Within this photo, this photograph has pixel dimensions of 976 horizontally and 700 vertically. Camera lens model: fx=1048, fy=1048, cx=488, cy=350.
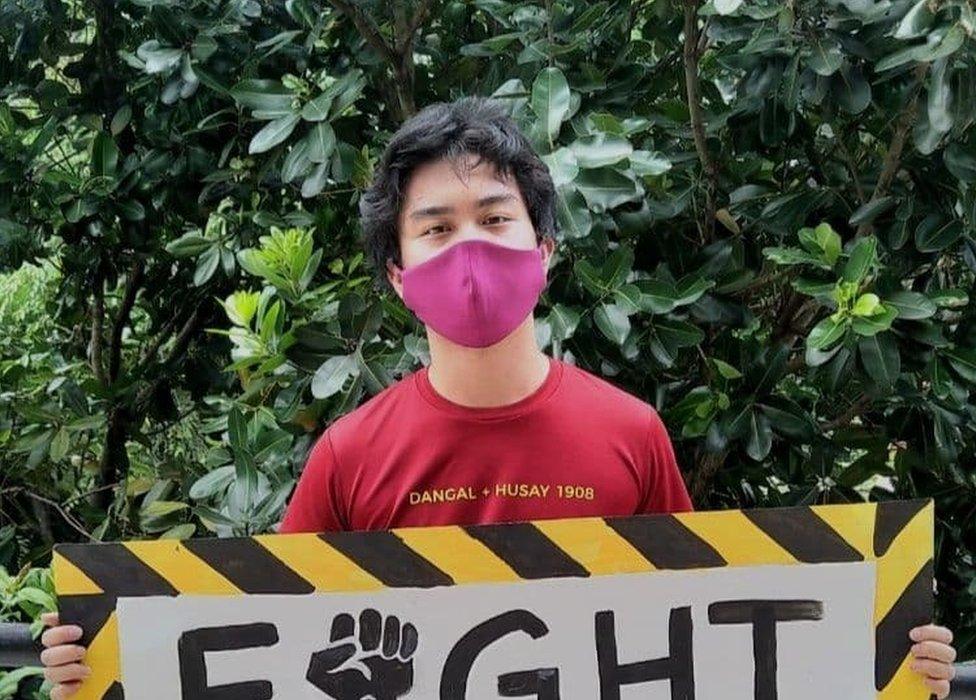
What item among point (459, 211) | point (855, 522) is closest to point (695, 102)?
point (459, 211)

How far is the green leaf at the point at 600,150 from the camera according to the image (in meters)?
1.71

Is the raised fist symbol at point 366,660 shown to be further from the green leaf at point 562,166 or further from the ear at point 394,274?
the green leaf at point 562,166

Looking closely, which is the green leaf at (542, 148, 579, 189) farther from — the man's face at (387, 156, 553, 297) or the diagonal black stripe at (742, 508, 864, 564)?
the diagonal black stripe at (742, 508, 864, 564)

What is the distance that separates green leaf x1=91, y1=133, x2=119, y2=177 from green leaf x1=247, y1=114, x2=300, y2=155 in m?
0.60

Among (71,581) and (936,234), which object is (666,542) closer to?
(71,581)

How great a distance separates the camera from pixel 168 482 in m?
2.34

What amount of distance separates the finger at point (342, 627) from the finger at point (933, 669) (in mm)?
723

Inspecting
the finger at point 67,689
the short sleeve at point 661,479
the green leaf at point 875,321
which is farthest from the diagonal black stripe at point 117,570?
the green leaf at point 875,321

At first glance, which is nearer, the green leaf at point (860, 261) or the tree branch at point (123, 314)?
the green leaf at point (860, 261)

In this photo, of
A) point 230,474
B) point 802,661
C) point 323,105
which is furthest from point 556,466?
point 323,105

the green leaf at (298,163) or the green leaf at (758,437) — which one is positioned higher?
the green leaf at (298,163)

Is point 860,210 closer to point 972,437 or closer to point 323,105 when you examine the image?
point 972,437

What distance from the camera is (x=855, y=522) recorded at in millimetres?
1351

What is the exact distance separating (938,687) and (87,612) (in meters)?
1.09
